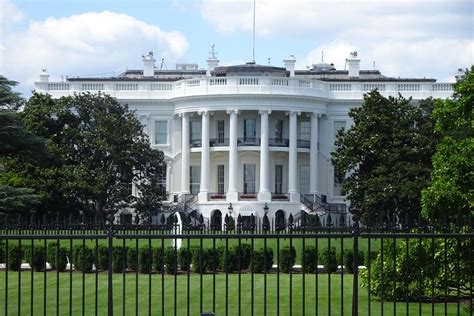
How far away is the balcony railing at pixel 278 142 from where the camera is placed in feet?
240

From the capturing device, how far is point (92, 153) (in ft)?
199

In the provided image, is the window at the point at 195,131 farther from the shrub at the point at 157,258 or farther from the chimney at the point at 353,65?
the shrub at the point at 157,258

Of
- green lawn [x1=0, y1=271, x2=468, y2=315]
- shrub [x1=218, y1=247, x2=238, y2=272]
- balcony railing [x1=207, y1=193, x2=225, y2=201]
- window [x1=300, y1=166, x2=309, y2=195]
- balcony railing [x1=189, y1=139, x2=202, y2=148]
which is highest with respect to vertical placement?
Answer: balcony railing [x1=189, y1=139, x2=202, y2=148]

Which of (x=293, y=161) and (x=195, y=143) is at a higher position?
(x=195, y=143)

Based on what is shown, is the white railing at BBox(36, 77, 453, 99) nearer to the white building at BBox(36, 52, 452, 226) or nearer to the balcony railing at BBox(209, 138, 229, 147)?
the white building at BBox(36, 52, 452, 226)

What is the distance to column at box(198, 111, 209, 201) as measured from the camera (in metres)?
70.6

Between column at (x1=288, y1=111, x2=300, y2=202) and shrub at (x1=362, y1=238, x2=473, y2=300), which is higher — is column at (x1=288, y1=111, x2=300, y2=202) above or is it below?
above

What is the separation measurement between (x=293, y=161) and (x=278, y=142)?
2.53 meters

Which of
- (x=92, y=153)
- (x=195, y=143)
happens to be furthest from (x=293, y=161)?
(x=92, y=153)

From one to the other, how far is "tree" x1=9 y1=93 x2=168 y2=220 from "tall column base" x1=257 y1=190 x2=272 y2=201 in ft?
31.8

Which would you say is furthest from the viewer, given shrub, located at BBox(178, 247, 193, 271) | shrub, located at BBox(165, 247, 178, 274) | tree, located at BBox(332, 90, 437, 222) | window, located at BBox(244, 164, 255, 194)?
window, located at BBox(244, 164, 255, 194)

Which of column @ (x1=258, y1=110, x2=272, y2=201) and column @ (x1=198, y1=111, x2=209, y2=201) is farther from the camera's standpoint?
column @ (x1=198, y1=111, x2=209, y2=201)

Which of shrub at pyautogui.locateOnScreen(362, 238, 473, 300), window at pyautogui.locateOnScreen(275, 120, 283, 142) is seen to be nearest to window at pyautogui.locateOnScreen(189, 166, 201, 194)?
window at pyautogui.locateOnScreen(275, 120, 283, 142)

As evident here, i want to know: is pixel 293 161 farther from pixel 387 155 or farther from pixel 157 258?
pixel 157 258
